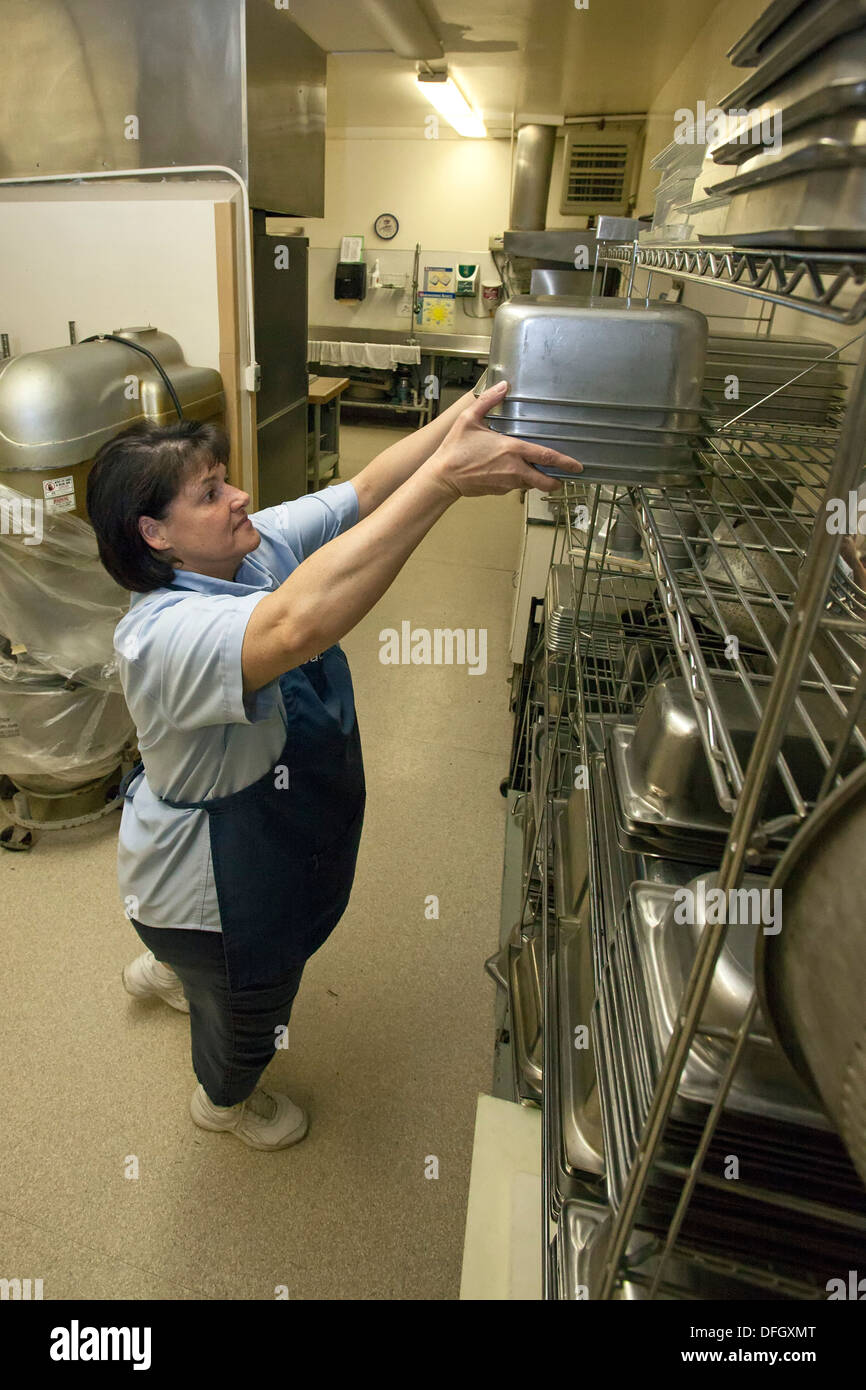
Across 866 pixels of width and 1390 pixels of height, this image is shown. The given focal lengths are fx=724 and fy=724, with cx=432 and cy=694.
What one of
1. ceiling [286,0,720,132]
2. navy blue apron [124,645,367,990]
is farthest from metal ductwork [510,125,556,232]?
navy blue apron [124,645,367,990]

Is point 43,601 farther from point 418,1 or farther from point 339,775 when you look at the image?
point 418,1

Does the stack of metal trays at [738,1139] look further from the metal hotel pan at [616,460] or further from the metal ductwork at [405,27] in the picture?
the metal ductwork at [405,27]

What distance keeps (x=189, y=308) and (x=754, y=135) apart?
2.47m

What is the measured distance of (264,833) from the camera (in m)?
1.15

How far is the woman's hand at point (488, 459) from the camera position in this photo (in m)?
0.74

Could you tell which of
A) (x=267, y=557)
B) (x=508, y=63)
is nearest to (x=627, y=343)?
(x=267, y=557)

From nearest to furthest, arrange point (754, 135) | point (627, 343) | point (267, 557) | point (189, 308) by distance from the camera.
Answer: point (754, 135) → point (627, 343) → point (267, 557) → point (189, 308)

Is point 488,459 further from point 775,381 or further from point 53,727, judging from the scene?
point 53,727

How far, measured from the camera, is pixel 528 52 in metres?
3.69

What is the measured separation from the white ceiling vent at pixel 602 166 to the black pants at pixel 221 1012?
5.61 metres

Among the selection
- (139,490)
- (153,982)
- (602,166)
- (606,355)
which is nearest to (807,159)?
(606,355)

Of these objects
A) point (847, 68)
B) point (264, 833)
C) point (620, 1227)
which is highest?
point (847, 68)

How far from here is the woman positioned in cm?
84

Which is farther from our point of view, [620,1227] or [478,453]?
[478,453]
